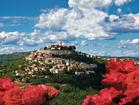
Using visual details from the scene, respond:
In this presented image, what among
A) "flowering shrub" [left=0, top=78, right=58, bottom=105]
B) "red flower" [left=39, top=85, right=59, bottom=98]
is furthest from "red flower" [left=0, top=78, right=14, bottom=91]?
"red flower" [left=39, top=85, right=59, bottom=98]

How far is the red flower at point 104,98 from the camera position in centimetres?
1277

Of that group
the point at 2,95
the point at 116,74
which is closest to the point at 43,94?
the point at 2,95

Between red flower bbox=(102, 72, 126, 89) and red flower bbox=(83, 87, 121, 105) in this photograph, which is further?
red flower bbox=(102, 72, 126, 89)

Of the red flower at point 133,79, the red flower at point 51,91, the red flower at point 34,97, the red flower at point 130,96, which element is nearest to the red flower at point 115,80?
the red flower at point 133,79

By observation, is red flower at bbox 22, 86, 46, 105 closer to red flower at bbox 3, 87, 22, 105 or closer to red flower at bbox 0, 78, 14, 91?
red flower at bbox 3, 87, 22, 105

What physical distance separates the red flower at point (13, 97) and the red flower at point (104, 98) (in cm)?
193

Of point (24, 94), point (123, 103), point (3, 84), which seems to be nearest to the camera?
point (123, 103)

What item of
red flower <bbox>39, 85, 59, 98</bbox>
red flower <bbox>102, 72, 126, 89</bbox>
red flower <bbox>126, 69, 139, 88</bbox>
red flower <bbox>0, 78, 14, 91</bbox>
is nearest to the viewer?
red flower <bbox>126, 69, 139, 88</bbox>

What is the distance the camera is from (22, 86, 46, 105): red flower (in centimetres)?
1337

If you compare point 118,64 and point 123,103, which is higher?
point 118,64

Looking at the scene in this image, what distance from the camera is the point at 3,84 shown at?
1470 cm

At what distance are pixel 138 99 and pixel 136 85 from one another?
50cm

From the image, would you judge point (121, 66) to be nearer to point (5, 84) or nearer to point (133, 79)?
point (133, 79)

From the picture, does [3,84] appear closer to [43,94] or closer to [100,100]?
[43,94]
